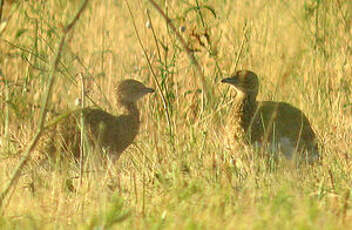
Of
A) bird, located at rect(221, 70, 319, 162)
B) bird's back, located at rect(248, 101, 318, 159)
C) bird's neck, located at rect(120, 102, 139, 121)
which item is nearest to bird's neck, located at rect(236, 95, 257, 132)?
bird, located at rect(221, 70, 319, 162)

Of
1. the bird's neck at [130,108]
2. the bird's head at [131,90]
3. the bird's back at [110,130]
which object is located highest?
the bird's head at [131,90]

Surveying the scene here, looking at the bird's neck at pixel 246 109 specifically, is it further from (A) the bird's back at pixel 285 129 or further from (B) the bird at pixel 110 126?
(B) the bird at pixel 110 126

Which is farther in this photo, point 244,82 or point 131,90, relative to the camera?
point 131,90

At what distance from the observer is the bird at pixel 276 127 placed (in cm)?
560

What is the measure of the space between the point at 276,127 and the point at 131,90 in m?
1.38

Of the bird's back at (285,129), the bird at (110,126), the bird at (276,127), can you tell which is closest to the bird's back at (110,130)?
the bird at (110,126)

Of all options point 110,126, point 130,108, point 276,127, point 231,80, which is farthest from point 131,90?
point 276,127

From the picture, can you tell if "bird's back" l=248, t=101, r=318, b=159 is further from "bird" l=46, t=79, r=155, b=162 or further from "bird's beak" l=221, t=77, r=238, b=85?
"bird" l=46, t=79, r=155, b=162

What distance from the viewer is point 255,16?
777 cm

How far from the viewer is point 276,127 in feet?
18.9

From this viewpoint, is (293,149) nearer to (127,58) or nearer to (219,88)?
(219,88)

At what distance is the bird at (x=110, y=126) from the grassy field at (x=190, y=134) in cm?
11

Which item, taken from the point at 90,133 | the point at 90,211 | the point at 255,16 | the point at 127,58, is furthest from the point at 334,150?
Answer: the point at 127,58

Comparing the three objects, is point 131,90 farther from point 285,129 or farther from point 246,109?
point 285,129
